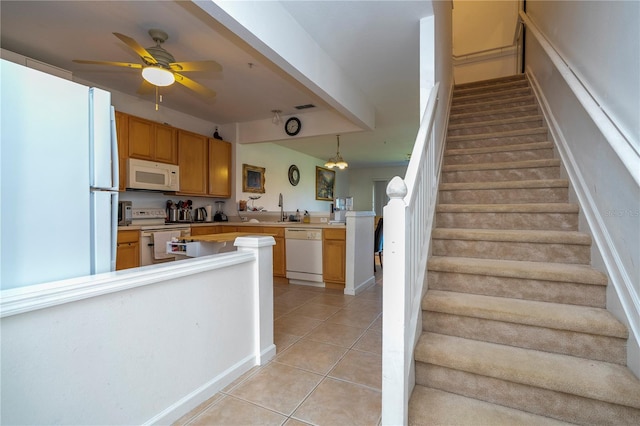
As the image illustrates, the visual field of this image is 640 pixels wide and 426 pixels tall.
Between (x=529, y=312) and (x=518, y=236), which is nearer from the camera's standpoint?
(x=529, y=312)

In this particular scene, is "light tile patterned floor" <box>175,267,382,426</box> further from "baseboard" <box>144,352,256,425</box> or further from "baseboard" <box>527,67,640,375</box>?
"baseboard" <box>527,67,640,375</box>

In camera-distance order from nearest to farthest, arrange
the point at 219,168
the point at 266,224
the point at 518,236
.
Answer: the point at 518,236
the point at 266,224
the point at 219,168

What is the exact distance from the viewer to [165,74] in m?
2.53

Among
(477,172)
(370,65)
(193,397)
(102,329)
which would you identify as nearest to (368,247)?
(477,172)

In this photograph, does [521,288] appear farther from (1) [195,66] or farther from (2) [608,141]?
(1) [195,66]

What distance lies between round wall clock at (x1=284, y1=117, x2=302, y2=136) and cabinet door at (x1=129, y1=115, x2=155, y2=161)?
198 cm

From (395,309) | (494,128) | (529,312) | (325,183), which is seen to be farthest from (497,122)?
(325,183)

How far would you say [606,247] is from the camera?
5.42 ft

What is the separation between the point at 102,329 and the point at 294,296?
2.60 meters

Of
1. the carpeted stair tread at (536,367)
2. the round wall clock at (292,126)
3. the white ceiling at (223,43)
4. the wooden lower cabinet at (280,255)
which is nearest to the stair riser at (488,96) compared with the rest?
the white ceiling at (223,43)

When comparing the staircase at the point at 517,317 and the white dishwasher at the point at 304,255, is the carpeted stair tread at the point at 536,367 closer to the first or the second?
the staircase at the point at 517,317

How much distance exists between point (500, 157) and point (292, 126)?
3183 mm

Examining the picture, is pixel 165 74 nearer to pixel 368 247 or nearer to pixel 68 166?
pixel 68 166

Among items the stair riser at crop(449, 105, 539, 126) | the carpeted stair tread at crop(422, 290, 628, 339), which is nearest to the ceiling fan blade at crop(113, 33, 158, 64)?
the carpeted stair tread at crop(422, 290, 628, 339)
